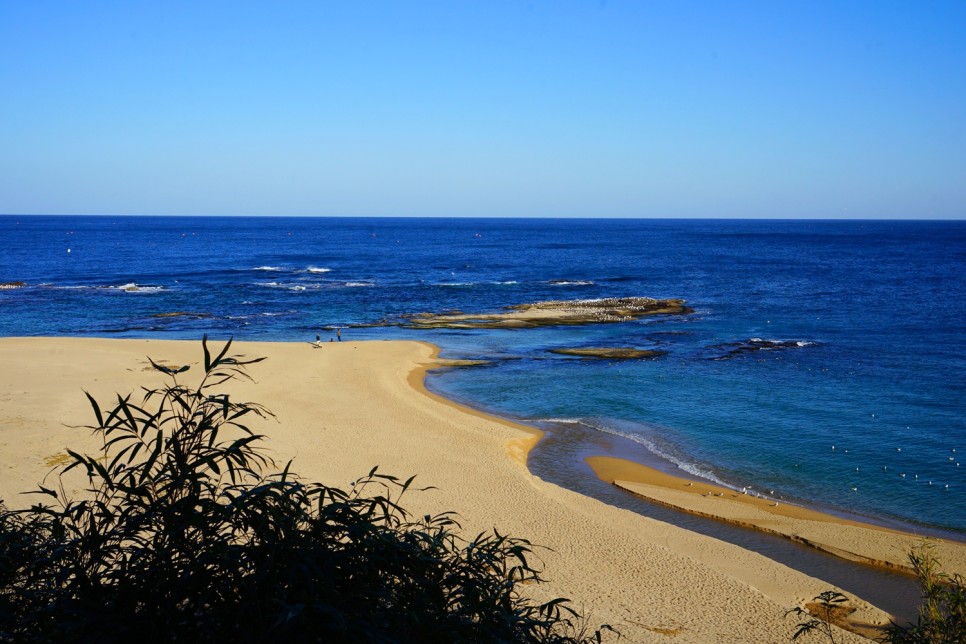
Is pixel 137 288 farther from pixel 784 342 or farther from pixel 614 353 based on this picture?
pixel 784 342

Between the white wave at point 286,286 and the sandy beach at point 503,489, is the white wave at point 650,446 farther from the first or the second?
the white wave at point 286,286

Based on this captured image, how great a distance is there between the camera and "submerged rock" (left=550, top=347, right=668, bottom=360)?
37.5 meters

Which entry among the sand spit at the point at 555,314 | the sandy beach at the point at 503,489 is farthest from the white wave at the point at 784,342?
the sandy beach at the point at 503,489

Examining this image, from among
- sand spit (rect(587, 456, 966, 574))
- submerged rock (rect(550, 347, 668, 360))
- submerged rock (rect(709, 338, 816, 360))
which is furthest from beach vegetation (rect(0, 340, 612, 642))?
submerged rock (rect(709, 338, 816, 360))

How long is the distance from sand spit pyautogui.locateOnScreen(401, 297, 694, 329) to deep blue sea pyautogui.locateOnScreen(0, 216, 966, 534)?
1.81 meters

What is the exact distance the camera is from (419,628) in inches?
199

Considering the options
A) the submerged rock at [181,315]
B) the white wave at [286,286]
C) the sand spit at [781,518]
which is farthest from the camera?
the white wave at [286,286]

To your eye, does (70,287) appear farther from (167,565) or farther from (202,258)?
(167,565)

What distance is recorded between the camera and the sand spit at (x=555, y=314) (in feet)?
157

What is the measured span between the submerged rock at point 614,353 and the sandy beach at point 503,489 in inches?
353

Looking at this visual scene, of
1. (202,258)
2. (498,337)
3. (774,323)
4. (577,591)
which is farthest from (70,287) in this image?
(577,591)

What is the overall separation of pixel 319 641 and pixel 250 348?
33615 mm

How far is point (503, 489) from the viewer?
19.4 meters

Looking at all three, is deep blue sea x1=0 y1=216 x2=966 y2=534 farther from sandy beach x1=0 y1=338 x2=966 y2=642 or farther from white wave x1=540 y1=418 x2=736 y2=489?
sandy beach x1=0 y1=338 x2=966 y2=642
